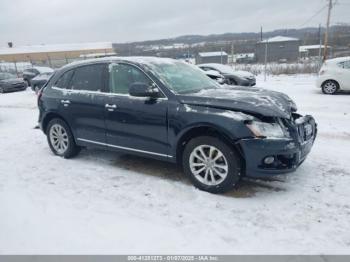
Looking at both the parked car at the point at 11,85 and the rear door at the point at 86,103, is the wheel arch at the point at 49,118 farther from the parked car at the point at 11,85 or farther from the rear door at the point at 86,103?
the parked car at the point at 11,85

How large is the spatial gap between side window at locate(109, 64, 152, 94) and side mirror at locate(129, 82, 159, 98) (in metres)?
0.23

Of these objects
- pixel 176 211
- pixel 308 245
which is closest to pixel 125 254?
pixel 176 211

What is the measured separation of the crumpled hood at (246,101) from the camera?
13.1 ft

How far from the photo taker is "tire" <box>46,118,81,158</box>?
18.8ft

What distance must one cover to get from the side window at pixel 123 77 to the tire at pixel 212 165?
125 centimetres

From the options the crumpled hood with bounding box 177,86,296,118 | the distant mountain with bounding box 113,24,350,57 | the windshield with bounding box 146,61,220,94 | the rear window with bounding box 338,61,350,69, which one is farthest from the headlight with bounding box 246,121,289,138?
the distant mountain with bounding box 113,24,350,57

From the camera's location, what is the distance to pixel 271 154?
12.6ft

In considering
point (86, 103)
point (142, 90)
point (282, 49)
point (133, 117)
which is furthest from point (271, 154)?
point (282, 49)

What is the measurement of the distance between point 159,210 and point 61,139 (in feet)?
9.52

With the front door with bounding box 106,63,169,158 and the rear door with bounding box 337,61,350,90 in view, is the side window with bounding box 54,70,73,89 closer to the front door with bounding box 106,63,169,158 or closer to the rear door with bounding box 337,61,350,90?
the front door with bounding box 106,63,169,158

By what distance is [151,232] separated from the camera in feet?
11.1

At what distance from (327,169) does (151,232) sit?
3.00 metres

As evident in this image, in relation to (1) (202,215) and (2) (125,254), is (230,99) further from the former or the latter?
(2) (125,254)

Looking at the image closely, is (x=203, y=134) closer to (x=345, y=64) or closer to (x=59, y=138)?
(x=59, y=138)
